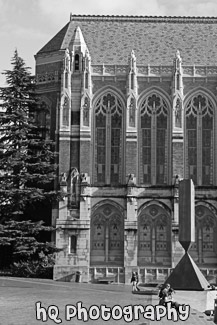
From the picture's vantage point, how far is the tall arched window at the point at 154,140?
52.0 m

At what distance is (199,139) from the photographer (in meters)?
52.4

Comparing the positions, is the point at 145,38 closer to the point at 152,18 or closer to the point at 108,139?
the point at 152,18

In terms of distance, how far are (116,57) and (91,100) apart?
20.9 feet

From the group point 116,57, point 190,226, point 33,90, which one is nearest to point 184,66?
point 116,57

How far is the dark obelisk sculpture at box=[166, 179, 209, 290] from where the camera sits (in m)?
33.2

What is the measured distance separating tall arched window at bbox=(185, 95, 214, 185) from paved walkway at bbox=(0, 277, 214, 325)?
18019 millimetres

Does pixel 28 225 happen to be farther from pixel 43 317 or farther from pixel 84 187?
pixel 43 317

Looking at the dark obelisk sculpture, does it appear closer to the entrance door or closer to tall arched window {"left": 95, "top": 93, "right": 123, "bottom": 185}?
the entrance door

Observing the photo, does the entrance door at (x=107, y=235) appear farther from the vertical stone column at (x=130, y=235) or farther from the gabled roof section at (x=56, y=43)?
the gabled roof section at (x=56, y=43)

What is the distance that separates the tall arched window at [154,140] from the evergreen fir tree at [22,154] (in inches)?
287

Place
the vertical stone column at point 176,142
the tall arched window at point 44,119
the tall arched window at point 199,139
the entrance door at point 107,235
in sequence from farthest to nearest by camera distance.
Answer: the tall arched window at point 44,119
the tall arched window at point 199,139
the entrance door at point 107,235
the vertical stone column at point 176,142

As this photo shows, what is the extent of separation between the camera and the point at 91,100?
52156 millimetres

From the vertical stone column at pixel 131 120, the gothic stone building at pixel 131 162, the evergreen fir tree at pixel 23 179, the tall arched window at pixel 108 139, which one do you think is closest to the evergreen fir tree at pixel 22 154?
the evergreen fir tree at pixel 23 179

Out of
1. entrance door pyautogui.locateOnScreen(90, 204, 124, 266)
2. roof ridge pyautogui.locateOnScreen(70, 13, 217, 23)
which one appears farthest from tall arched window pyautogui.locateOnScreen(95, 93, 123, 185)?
roof ridge pyautogui.locateOnScreen(70, 13, 217, 23)
